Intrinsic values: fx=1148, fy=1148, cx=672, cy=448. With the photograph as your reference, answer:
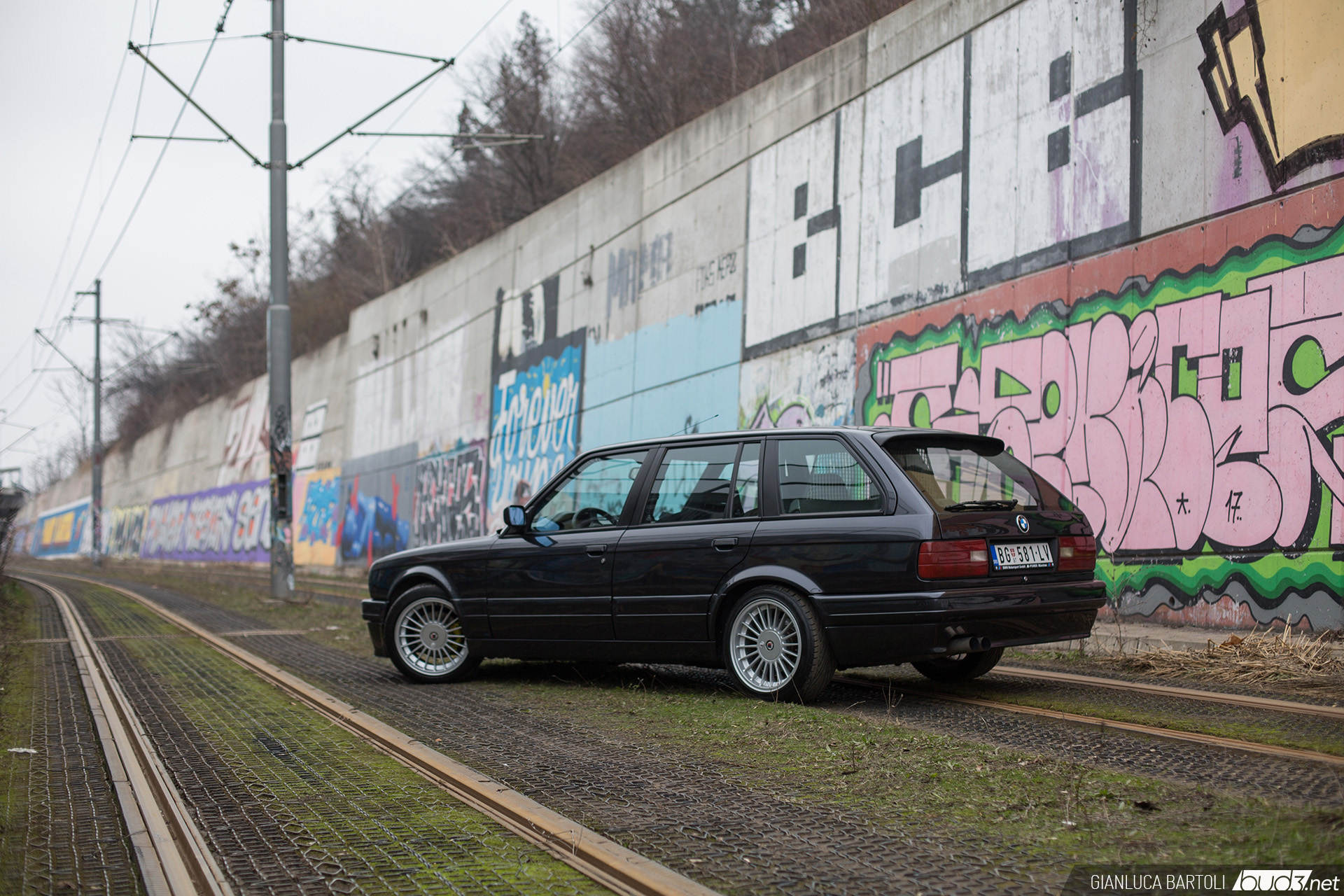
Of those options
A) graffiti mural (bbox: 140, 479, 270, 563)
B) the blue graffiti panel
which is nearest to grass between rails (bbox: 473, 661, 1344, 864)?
the blue graffiti panel

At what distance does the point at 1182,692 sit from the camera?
20.4 ft

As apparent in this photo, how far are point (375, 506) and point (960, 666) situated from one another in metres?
26.8

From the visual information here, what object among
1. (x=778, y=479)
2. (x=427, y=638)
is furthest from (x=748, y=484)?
(x=427, y=638)

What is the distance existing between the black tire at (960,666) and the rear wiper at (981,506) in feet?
3.92

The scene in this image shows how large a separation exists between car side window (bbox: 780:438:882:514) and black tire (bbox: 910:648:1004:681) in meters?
1.38

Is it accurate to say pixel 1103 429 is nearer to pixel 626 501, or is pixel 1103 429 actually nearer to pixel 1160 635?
pixel 1160 635

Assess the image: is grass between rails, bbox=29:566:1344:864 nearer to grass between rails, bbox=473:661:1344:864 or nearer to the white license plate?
grass between rails, bbox=473:661:1344:864

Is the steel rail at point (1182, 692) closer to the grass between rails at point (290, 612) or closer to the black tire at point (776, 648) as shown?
the black tire at point (776, 648)

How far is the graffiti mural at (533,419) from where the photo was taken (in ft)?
74.3

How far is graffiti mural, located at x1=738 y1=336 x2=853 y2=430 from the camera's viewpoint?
1464cm

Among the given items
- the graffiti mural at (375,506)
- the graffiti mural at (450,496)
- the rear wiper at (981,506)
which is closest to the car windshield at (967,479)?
the rear wiper at (981,506)

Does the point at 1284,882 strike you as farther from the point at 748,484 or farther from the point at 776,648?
the point at 748,484

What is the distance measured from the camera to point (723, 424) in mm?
17297

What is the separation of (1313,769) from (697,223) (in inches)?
613
